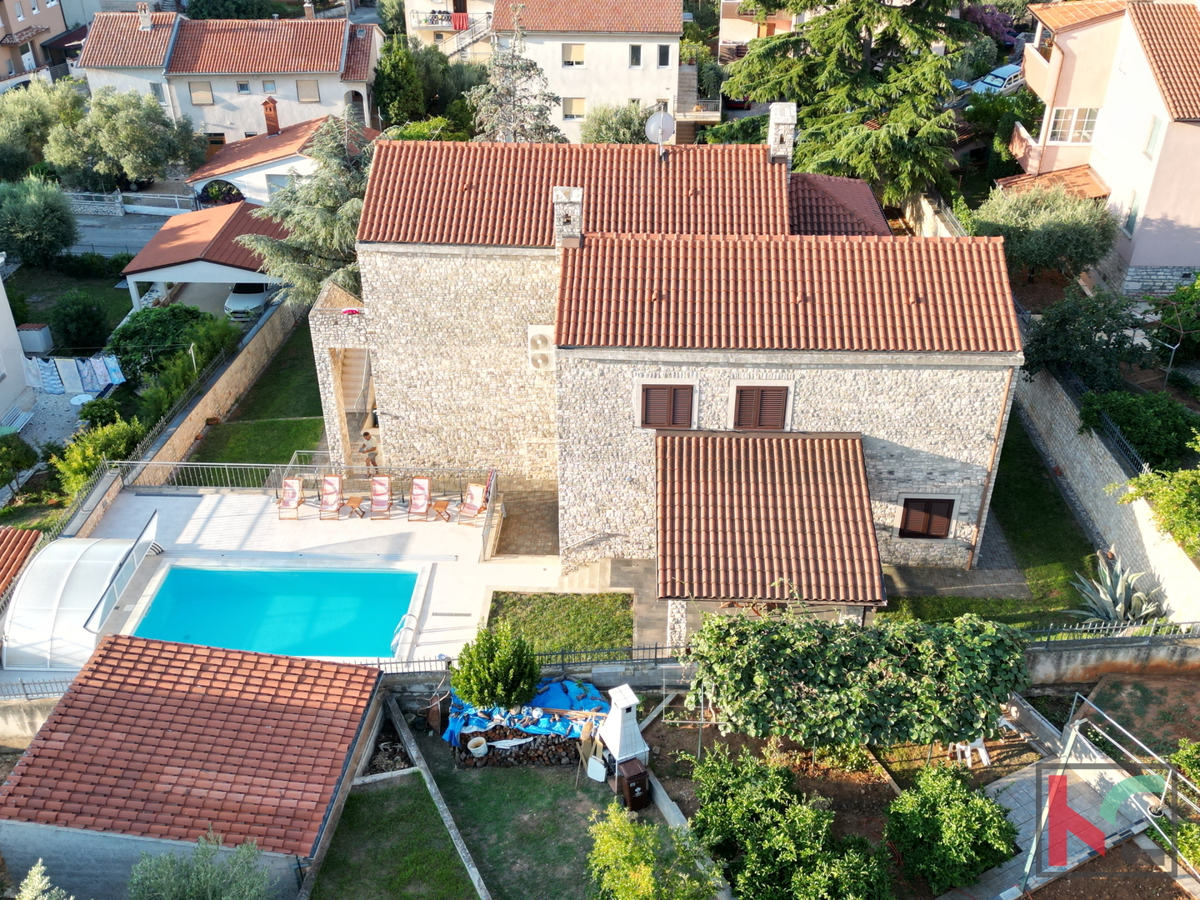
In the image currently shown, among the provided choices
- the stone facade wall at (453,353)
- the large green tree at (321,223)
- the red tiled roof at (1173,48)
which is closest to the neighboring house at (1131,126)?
the red tiled roof at (1173,48)

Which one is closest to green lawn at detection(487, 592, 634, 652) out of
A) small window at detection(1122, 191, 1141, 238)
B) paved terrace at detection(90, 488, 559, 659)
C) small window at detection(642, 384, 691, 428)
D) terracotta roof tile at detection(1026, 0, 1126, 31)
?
paved terrace at detection(90, 488, 559, 659)

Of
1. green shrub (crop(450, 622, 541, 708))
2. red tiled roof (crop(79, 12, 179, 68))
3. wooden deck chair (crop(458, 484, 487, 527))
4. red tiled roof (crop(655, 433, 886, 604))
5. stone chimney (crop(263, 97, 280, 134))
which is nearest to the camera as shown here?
green shrub (crop(450, 622, 541, 708))

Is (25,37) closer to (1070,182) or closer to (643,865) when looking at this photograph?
(1070,182)

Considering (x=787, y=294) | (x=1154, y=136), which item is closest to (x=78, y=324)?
(x=787, y=294)

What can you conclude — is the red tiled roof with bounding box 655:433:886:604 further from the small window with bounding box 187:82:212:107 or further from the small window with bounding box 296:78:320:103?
the small window with bounding box 187:82:212:107

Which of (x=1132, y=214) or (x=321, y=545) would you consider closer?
(x=321, y=545)

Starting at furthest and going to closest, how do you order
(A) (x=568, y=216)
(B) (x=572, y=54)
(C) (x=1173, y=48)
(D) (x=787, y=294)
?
1. (B) (x=572, y=54)
2. (C) (x=1173, y=48)
3. (A) (x=568, y=216)
4. (D) (x=787, y=294)

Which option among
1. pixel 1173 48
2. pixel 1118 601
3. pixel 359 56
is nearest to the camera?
pixel 1118 601
